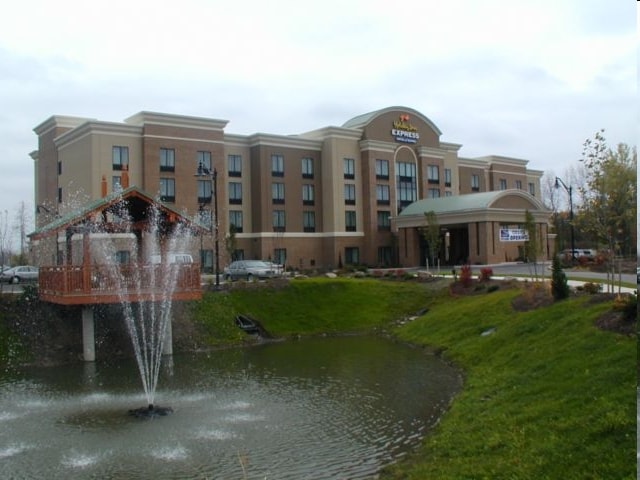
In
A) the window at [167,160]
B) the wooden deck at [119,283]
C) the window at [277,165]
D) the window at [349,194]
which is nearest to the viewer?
the wooden deck at [119,283]

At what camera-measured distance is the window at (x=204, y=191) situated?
52312mm

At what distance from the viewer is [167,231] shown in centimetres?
2477

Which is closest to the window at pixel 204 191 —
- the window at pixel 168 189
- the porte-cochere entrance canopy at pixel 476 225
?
the window at pixel 168 189

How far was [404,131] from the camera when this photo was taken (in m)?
60.7

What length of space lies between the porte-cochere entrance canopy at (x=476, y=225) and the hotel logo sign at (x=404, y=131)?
7.14 meters

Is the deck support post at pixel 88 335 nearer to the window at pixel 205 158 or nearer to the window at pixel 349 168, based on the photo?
the window at pixel 205 158

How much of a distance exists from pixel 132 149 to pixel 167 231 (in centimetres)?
2668

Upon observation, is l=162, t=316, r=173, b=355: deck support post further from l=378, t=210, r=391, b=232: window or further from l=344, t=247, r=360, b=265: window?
l=378, t=210, r=391, b=232: window

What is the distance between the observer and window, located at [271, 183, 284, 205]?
Answer: 2196 inches

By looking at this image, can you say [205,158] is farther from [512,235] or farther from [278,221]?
[512,235]

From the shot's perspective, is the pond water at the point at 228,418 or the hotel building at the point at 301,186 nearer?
the pond water at the point at 228,418

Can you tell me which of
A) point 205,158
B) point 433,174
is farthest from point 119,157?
point 433,174

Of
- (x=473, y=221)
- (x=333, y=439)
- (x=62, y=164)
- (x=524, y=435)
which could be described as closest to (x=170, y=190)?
(x=62, y=164)

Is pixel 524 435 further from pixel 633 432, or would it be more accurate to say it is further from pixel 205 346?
pixel 205 346
